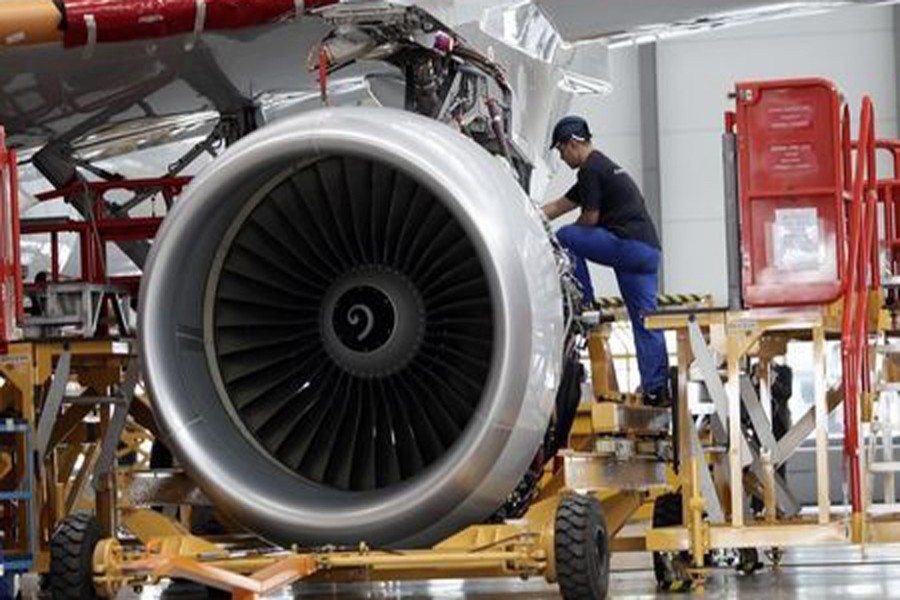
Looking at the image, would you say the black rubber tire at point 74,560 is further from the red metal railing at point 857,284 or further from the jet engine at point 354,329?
the red metal railing at point 857,284

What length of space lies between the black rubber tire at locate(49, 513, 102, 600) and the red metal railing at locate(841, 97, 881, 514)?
2.98 metres

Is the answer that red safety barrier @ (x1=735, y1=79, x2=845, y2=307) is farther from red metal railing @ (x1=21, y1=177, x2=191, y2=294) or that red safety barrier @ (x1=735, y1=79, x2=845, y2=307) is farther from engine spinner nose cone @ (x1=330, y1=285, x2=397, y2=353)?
red metal railing @ (x1=21, y1=177, x2=191, y2=294)

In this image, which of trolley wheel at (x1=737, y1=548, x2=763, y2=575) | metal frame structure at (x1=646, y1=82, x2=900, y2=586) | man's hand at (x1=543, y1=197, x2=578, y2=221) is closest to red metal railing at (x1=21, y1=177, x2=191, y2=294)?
man's hand at (x1=543, y1=197, x2=578, y2=221)

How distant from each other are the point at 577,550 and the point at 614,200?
10.4 ft

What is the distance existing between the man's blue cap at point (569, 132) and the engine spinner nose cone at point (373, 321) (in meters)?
3.04

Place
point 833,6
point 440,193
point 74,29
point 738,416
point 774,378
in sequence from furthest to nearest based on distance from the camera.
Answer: point 774,378, point 833,6, point 738,416, point 74,29, point 440,193

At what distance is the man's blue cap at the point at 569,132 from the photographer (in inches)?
404

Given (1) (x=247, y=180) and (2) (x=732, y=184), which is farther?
(2) (x=732, y=184)

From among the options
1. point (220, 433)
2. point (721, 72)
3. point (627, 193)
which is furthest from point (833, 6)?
point (721, 72)

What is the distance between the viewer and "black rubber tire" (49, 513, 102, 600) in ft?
24.3

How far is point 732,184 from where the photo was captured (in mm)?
9328

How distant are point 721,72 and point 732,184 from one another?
661 inches

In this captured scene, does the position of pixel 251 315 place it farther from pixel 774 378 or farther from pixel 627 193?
pixel 774 378

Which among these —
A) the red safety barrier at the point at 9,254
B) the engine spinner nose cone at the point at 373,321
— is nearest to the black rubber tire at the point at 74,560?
the engine spinner nose cone at the point at 373,321
